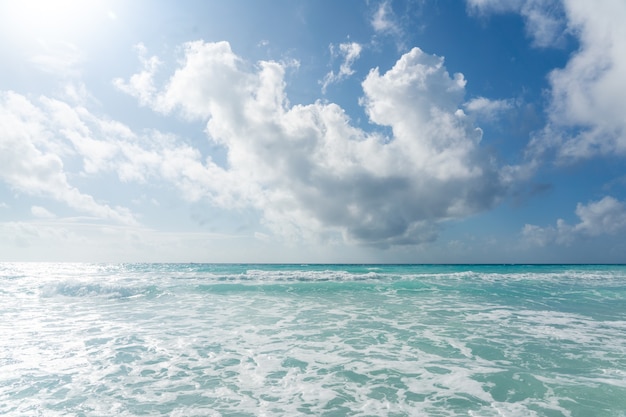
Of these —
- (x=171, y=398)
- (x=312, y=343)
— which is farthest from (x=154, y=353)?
(x=312, y=343)

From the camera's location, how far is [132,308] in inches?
760

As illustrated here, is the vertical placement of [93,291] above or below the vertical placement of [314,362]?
below

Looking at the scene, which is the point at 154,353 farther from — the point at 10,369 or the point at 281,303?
the point at 281,303

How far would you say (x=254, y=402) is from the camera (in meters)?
7.03

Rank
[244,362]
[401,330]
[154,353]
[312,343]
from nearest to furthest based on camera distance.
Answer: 1. [244,362]
2. [154,353]
3. [312,343]
4. [401,330]

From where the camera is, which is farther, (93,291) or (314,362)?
(93,291)

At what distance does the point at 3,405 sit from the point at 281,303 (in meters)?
15.5

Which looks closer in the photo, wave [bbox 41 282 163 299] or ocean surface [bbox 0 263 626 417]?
ocean surface [bbox 0 263 626 417]

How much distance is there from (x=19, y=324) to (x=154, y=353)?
8533 millimetres

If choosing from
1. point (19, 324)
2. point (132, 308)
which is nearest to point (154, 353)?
point (19, 324)

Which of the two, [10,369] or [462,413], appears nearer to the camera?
[462,413]

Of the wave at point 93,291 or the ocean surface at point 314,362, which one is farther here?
A: the wave at point 93,291

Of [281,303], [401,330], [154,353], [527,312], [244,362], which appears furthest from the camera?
[281,303]

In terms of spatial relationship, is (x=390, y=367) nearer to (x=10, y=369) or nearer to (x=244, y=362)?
(x=244, y=362)
